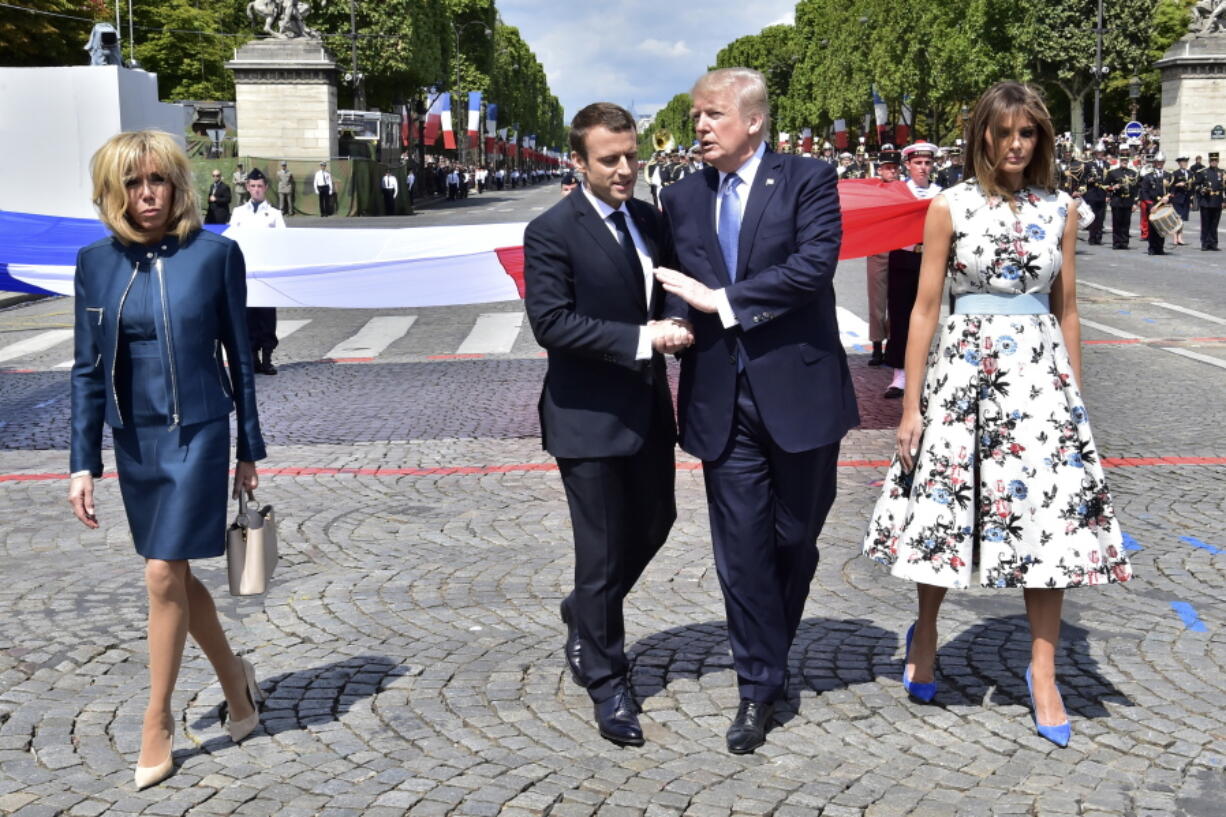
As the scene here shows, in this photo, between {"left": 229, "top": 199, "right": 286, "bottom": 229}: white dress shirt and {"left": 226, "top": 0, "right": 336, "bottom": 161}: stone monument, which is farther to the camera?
{"left": 226, "top": 0, "right": 336, "bottom": 161}: stone monument

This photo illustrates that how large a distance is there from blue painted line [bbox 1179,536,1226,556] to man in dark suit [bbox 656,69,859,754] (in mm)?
2941

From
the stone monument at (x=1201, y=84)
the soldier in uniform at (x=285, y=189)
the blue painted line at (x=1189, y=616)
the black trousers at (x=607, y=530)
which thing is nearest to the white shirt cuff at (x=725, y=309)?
the black trousers at (x=607, y=530)

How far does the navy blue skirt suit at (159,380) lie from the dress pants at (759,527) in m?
1.38

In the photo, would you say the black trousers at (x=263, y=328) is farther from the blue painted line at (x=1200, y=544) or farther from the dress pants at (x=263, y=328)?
the blue painted line at (x=1200, y=544)

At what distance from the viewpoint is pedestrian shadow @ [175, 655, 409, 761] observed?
4562 millimetres

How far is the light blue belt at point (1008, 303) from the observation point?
4406 millimetres

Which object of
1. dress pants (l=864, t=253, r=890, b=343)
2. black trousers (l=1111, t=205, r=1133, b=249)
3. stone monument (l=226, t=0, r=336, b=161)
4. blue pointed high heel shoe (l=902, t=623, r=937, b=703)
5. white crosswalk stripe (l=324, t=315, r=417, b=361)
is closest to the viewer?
blue pointed high heel shoe (l=902, t=623, r=937, b=703)

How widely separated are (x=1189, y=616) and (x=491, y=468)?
4.20 metres

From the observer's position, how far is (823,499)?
4496mm

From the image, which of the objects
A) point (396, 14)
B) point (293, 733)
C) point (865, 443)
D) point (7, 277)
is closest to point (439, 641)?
point (293, 733)

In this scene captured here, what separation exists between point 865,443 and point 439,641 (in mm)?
4620

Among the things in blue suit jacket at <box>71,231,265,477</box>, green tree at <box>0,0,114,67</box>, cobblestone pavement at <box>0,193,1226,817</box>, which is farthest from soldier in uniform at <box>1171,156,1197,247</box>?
green tree at <box>0,0,114,67</box>

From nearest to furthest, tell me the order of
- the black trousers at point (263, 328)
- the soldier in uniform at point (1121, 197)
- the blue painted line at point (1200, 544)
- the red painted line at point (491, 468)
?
1. the blue painted line at point (1200, 544)
2. the red painted line at point (491, 468)
3. the black trousers at point (263, 328)
4. the soldier in uniform at point (1121, 197)

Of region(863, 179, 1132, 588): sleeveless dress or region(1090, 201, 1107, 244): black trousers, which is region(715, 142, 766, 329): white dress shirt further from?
region(1090, 201, 1107, 244): black trousers
